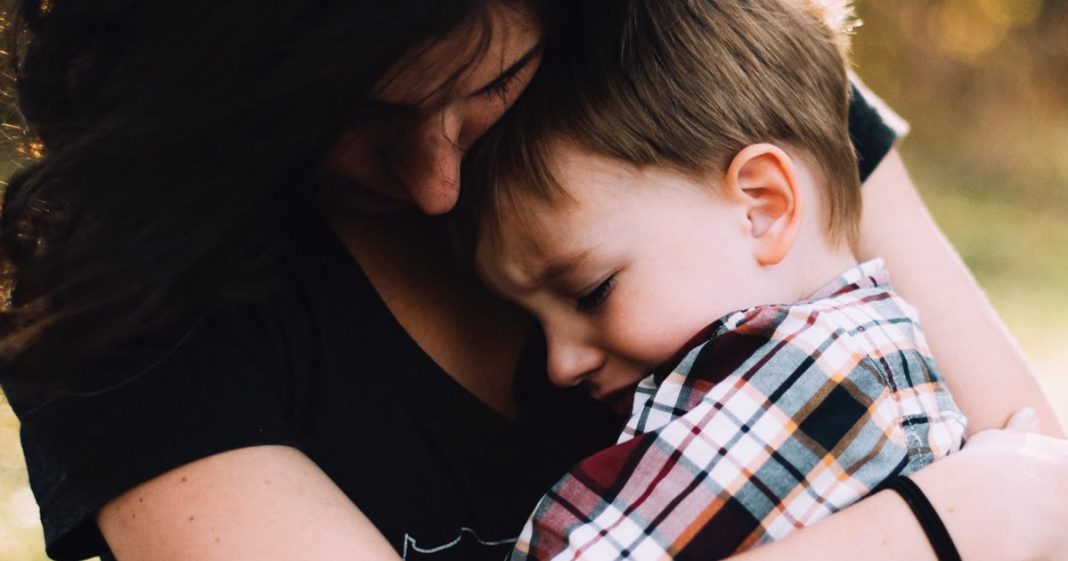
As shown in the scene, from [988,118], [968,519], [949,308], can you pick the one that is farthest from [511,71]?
[988,118]

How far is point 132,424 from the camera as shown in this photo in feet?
3.58

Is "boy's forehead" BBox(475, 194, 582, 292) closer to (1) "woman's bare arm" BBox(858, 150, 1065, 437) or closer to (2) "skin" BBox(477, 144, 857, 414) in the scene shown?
(2) "skin" BBox(477, 144, 857, 414)

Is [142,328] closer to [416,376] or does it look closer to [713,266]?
[416,376]

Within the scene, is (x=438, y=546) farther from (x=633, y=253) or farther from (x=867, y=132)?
(x=867, y=132)

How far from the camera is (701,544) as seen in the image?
1128mm

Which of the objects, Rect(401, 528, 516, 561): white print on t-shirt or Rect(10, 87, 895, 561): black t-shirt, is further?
Rect(401, 528, 516, 561): white print on t-shirt

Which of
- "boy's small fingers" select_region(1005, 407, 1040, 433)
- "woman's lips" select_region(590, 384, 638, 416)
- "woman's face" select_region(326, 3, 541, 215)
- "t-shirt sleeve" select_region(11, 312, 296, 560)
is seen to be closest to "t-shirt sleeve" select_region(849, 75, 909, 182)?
"boy's small fingers" select_region(1005, 407, 1040, 433)

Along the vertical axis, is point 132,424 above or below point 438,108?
below

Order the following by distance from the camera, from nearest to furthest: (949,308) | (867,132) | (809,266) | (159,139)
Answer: (159,139), (809,266), (949,308), (867,132)

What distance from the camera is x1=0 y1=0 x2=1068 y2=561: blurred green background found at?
502 centimetres

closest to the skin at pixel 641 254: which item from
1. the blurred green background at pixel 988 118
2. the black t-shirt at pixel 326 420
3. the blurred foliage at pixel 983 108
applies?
the black t-shirt at pixel 326 420

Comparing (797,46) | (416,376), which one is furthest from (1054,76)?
(416,376)

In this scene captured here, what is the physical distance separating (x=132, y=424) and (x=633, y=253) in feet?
2.05

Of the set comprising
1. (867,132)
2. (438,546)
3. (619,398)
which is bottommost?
(438,546)
